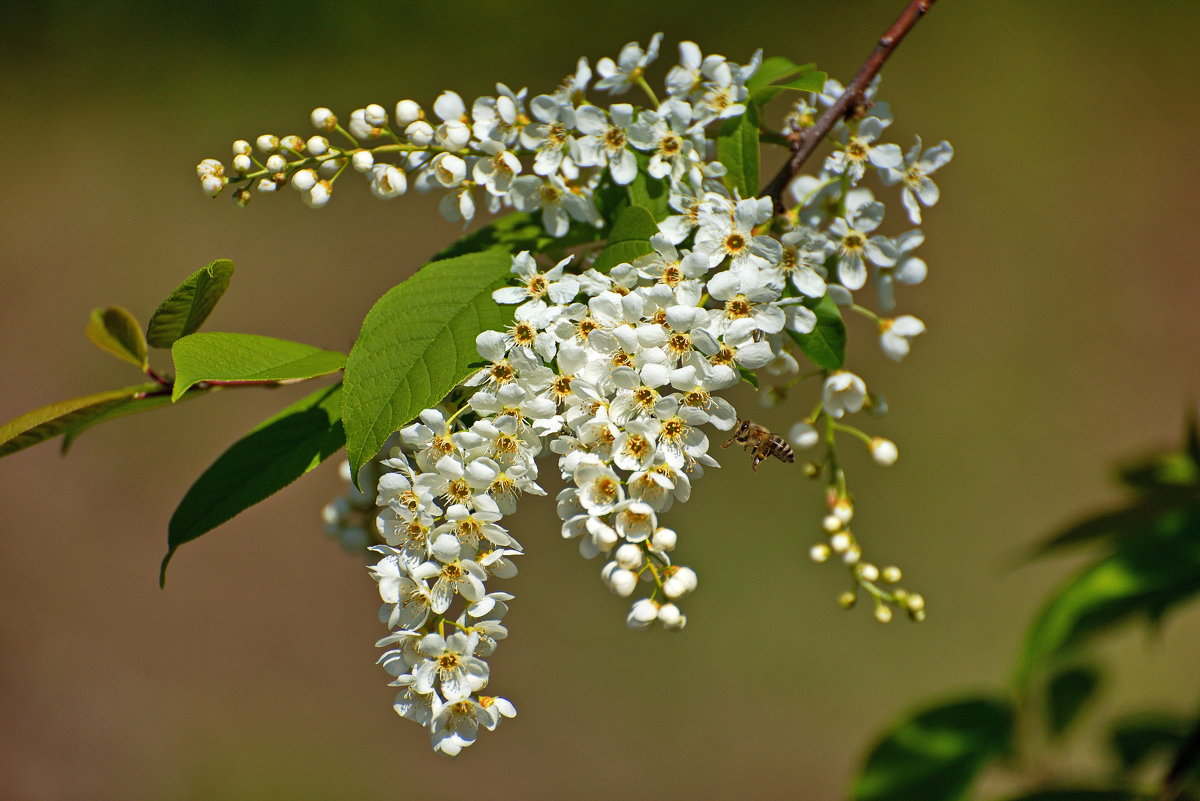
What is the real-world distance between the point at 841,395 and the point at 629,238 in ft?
1.40

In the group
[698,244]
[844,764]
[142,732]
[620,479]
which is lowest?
[844,764]

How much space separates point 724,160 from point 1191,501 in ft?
3.12

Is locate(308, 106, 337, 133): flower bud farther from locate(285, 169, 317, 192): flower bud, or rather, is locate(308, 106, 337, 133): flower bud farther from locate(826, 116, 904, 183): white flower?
locate(826, 116, 904, 183): white flower

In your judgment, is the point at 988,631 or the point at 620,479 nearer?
the point at 620,479

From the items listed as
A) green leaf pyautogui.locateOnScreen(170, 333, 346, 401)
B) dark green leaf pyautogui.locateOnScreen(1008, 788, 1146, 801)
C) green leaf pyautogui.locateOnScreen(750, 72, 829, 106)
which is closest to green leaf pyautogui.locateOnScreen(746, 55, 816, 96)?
green leaf pyautogui.locateOnScreen(750, 72, 829, 106)

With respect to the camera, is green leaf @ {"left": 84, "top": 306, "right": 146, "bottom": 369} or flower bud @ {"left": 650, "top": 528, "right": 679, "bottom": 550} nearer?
flower bud @ {"left": 650, "top": 528, "right": 679, "bottom": 550}

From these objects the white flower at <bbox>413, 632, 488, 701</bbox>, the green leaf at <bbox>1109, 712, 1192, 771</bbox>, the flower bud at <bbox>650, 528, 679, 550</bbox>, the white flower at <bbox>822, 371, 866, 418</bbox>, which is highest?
the white flower at <bbox>822, 371, 866, 418</bbox>

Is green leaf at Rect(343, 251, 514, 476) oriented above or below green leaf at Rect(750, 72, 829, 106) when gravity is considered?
below

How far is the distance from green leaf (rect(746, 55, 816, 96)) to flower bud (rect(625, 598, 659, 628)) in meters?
0.79

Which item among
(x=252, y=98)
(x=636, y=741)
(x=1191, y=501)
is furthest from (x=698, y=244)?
(x=252, y=98)

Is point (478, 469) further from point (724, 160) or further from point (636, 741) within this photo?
point (636, 741)

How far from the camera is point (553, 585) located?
5.13m

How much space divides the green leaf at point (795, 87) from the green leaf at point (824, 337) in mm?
308

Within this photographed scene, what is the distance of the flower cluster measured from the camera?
116 cm
